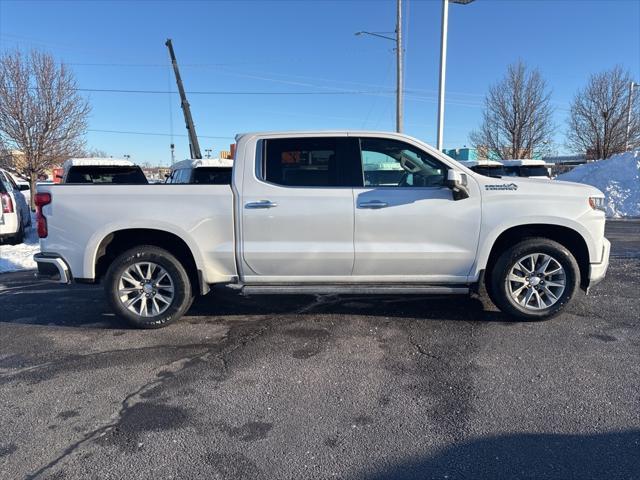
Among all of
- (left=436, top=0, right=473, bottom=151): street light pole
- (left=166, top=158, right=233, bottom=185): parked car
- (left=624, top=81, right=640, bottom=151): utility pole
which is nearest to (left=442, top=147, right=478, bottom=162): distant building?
(left=624, top=81, right=640, bottom=151): utility pole

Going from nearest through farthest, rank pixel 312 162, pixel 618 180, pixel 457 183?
pixel 457 183 < pixel 312 162 < pixel 618 180

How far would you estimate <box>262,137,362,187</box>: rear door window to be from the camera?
4680mm

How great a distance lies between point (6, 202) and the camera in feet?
29.4

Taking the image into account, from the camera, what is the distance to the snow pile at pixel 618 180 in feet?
58.1

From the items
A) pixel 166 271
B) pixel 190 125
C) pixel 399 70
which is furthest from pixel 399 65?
pixel 166 271

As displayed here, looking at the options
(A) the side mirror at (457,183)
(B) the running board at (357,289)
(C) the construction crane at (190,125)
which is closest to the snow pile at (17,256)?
(B) the running board at (357,289)

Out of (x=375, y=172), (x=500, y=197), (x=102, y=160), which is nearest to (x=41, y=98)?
(x=102, y=160)

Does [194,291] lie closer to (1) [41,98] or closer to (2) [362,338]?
(2) [362,338]

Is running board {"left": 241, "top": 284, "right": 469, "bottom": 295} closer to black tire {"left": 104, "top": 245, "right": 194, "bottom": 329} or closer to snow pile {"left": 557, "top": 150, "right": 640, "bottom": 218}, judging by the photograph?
black tire {"left": 104, "top": 245, "right": 194, "bottom": 329}

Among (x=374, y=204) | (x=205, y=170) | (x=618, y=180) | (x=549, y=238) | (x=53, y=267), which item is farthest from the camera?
(x=618, y=180)

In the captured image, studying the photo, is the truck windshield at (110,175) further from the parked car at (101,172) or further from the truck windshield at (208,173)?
the truck windshield at (208,173)

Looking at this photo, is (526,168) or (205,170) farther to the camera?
(526,168)

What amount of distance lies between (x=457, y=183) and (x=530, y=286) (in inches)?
54.8

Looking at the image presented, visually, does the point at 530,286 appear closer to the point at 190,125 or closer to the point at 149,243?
the point at 149,243
